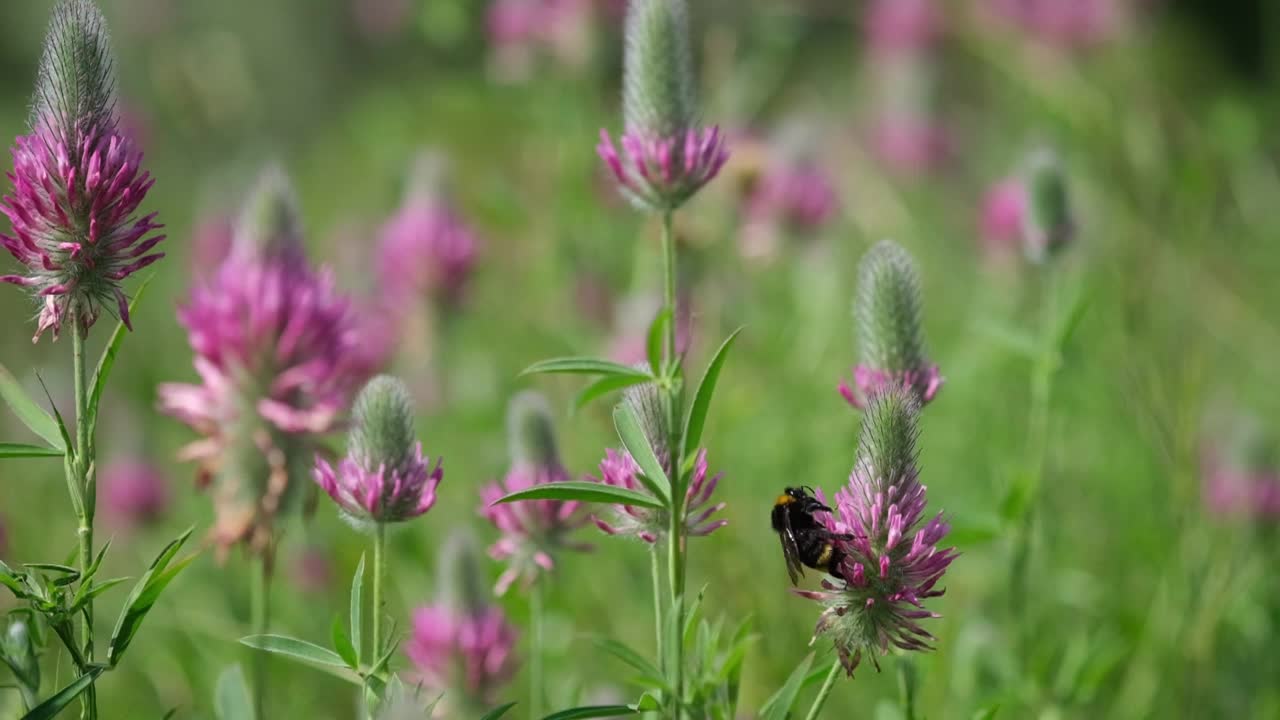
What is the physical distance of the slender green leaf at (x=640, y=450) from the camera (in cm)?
139

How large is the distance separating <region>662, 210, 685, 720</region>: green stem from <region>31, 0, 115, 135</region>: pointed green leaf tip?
656 millimetres

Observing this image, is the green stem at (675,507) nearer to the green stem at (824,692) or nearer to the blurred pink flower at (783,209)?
the green stem at (824,692)

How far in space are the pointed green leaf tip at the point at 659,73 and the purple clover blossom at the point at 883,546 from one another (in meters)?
0.45

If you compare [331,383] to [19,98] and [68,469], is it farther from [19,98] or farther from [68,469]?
[19,98]

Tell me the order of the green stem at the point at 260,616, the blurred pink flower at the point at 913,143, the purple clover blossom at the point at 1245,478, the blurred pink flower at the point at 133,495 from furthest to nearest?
1. the blurred pink flower at the point at 913,143
2. the blurred pink flower at the point at 133,495
3. the purple clover blossom at the point at 1245,478
4. the green stem at the point at 260,616

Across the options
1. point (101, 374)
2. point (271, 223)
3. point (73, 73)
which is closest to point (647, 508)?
point (101, 374)

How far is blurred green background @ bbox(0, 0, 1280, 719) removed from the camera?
8.40ft

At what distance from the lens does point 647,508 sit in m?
1.53

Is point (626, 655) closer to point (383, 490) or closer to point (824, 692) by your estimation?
point (824, 692)

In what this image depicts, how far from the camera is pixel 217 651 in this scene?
11.0 ft

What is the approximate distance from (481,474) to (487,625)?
1.72m

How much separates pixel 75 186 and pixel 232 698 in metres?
0.74

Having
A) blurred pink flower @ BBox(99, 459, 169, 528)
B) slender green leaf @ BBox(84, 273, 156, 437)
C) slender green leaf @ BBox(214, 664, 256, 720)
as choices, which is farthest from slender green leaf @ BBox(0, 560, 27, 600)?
blurred pink flower @ BBox(99, 459, 169, 528)

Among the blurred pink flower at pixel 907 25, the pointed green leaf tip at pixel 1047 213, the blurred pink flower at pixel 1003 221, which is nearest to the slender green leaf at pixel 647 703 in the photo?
the pointed green leaf tip at pixel 1047 213
